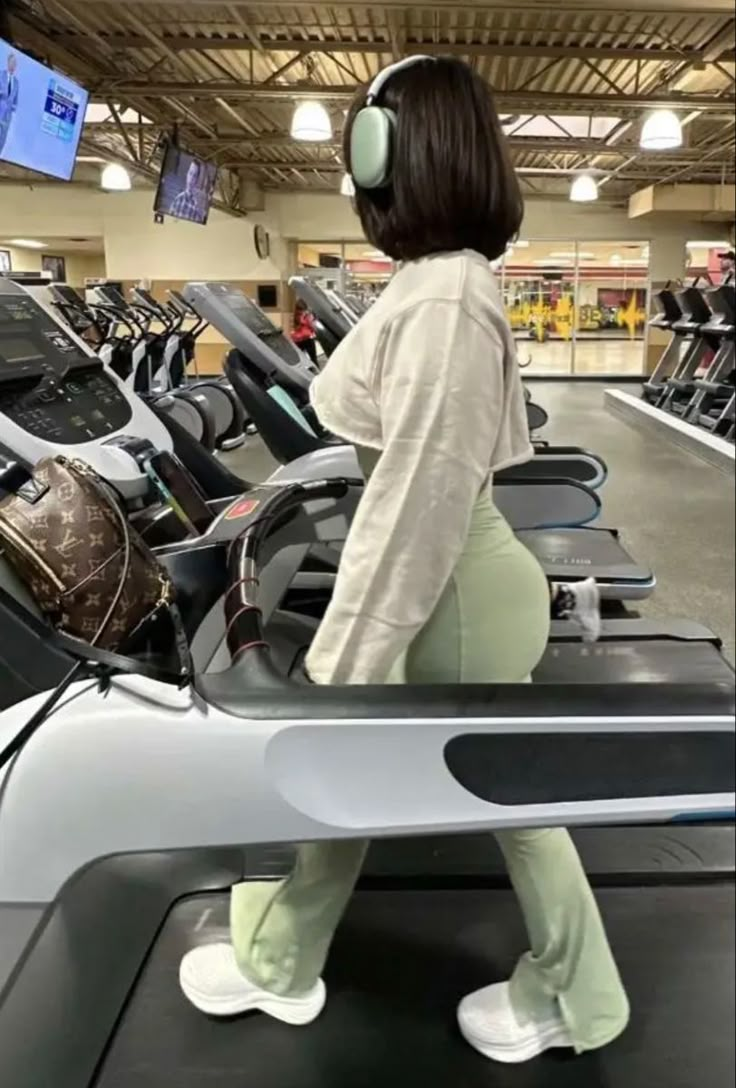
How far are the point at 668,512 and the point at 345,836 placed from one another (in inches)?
169

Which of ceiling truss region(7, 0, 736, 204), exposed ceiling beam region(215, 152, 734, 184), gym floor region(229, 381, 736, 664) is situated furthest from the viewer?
exposed ceiling beam region(215, 152, 734, 184)

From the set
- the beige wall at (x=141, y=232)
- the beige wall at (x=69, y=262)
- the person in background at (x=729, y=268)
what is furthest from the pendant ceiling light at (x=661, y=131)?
the beige wall at (x=69, y=262)

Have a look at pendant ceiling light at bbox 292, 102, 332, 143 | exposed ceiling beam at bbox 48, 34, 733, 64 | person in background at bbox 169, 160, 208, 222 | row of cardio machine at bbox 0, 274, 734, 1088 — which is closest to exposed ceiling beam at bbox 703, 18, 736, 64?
exposed ceiling beam at bbox 48, 34, 733, 64

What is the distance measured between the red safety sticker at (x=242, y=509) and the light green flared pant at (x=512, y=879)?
0.77 meters

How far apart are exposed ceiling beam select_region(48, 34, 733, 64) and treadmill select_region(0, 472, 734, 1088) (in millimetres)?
5731

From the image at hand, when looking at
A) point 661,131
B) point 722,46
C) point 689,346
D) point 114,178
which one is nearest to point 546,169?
point 689,346

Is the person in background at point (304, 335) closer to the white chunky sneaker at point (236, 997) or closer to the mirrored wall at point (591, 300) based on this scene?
the white chunky sneaker at point (236, 997)

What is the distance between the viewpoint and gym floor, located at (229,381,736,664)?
3.60 m

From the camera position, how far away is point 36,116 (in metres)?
2.04

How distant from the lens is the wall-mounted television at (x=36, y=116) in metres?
1.88

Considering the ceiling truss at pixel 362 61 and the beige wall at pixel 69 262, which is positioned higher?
the ceiling truss at pixel 362 61

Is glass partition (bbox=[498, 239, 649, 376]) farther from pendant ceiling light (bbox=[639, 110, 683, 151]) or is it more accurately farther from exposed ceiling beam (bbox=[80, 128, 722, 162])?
pendant ceiling light (bbox=[639, 110, 683, 151])

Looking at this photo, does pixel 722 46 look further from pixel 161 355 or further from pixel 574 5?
pixel 161 355

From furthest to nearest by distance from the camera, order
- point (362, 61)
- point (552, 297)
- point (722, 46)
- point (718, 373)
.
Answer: point (552, 297) → point (718, 373) → point (362, 61) → point (722, 46)
